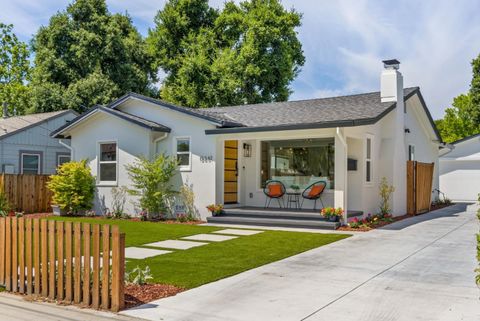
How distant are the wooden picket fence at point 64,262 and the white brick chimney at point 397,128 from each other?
11.7 m

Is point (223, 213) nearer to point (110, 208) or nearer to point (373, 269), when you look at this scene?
point (110, 208)

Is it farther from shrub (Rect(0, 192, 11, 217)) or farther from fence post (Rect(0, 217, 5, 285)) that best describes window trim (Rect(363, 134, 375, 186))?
shrub (Rect(0, 192, 11, 217))

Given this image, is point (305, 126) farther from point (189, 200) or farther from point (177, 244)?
point (177, 244)

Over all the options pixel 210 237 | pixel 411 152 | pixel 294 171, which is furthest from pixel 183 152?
pixel 411 152

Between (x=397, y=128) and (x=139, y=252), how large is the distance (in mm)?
10202

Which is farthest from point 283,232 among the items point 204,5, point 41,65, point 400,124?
point 204,5

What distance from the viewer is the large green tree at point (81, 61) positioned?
93.2ft

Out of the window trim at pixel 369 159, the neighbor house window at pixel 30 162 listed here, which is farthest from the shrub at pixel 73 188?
the window trim at pixel 369 159

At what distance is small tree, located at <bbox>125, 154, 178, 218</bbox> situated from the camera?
1462 centimetres

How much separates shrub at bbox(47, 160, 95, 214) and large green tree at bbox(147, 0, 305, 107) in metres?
15.0

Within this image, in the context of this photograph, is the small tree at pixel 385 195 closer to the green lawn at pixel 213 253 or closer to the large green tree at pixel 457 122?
the green lawn at pixel 213 253

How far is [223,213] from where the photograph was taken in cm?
1422

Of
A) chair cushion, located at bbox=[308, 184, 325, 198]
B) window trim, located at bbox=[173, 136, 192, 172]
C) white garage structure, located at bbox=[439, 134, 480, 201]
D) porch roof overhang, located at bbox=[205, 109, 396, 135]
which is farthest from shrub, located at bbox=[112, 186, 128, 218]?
white garage structure, located at bbox=[439, 134, 480, 201]

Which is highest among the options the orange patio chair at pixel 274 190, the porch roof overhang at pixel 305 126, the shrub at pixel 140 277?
the porch roof overhang at pixel 305 126
